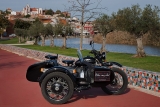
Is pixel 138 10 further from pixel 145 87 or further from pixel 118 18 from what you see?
pixel 145 87

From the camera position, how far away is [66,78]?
6133 mm

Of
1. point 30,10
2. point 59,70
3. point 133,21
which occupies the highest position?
point 30,10

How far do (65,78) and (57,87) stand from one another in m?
0.30

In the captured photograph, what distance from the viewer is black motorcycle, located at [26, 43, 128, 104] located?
20.2 feet

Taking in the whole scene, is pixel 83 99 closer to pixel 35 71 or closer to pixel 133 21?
pixel 35 71

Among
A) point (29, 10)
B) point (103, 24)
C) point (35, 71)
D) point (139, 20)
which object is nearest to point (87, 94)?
point (35, 71)

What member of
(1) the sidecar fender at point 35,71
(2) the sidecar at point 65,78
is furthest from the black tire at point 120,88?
(1) the sidecar fender at point 35,71

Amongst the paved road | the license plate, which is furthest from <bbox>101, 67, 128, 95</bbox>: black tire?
the license plate

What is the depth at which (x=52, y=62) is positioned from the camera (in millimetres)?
6746

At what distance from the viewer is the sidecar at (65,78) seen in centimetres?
616

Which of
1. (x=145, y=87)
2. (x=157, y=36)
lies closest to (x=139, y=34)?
(x=157, y=36)

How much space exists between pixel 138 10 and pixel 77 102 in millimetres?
11310

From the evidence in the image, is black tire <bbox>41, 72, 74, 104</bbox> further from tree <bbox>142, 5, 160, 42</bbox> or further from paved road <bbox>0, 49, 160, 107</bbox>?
tree <bbox>142, 5, 160, 42</bbox>

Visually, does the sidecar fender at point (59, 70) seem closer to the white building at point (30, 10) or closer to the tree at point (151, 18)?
the tree at point (151, 18)
